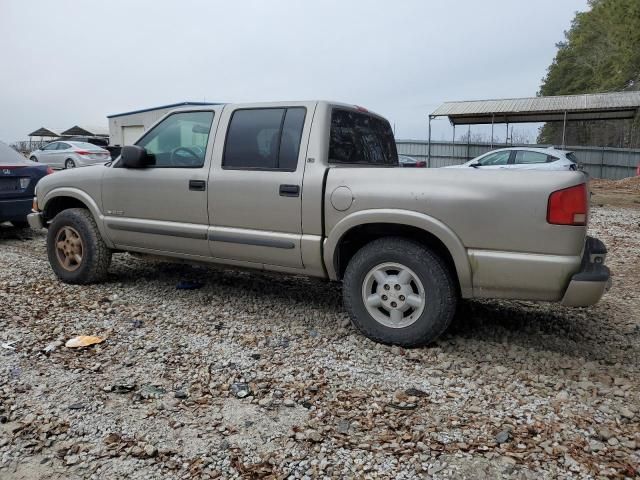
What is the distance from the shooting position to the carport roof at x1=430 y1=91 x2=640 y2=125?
2061cm

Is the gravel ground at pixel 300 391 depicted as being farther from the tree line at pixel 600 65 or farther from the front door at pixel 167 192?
the tree line at pixel 600 65

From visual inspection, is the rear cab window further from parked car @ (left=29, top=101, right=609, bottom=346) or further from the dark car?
the dark car

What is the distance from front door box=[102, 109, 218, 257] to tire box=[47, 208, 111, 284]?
9.6 inches

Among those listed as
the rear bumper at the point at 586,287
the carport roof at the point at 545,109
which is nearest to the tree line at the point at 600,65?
the carport roof at the point at 545,109

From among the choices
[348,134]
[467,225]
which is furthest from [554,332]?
[348,134]

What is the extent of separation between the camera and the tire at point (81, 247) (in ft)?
16.6

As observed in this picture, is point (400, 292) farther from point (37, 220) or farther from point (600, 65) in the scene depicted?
point (600, 65)

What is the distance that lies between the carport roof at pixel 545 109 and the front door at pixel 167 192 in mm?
20223

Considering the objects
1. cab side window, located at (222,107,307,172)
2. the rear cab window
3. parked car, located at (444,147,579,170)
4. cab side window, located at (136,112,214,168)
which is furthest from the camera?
parked car, located at (444,147,579,170)

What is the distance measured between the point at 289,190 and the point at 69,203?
113 inches

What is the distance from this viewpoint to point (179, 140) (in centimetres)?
468

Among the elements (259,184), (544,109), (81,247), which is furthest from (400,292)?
(544,109)

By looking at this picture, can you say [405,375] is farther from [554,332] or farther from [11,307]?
[11,307]

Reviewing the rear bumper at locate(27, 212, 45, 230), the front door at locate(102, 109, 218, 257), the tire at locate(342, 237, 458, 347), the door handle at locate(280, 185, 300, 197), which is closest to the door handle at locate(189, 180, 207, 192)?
the front door at locate(102, 109, 218, 257)
